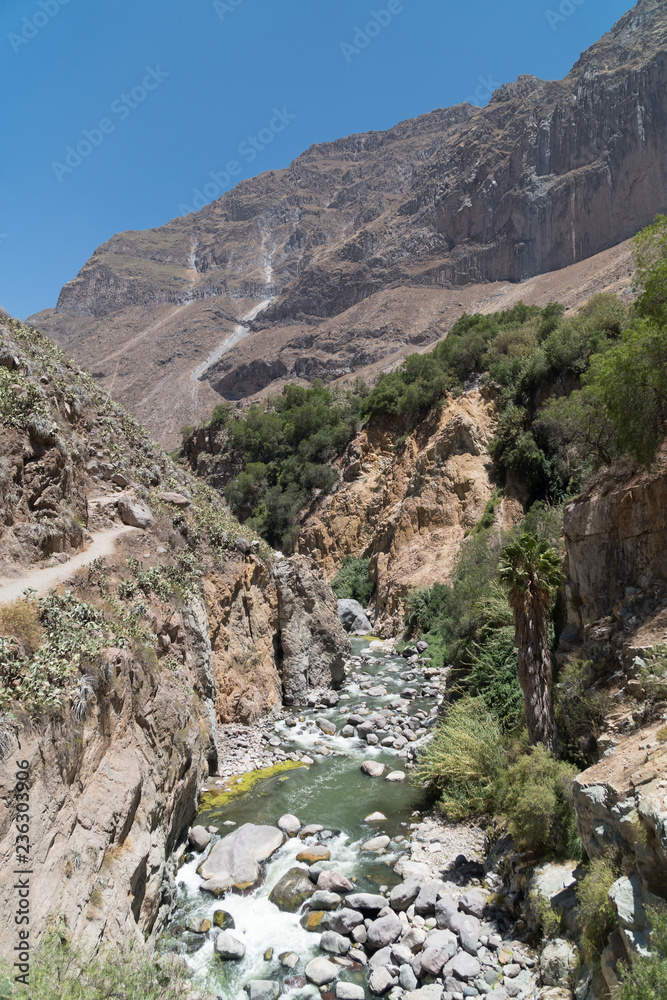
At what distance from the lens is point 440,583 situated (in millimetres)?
24547

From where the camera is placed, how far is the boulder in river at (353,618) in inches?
1069

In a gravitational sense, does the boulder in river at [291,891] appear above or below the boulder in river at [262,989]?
below

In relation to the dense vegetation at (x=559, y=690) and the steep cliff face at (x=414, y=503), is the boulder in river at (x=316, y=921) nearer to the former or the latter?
the dense vegetation at (x=559, y=690)

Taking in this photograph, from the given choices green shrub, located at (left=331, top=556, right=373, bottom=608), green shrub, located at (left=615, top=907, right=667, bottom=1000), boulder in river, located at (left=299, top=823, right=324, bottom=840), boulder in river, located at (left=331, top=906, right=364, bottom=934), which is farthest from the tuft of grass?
green shrub, located at (left=331, top=556, right=373, bottom=608)

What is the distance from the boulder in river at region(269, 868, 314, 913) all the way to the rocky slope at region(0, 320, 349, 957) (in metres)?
1.61

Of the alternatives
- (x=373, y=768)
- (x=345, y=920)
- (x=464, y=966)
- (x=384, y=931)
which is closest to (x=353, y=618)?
(x=373, y=768)

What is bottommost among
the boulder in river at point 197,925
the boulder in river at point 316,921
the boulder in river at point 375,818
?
the boulder in river at point 375,818

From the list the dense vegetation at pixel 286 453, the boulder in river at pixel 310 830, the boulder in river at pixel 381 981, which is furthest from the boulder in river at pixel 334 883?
the dense vegetation at pixel 286 453

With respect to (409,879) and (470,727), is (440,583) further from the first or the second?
(409,879)

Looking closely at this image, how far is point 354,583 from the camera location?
31000mm

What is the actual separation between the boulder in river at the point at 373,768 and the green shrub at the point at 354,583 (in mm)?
17302

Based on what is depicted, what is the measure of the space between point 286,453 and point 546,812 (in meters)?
38.9

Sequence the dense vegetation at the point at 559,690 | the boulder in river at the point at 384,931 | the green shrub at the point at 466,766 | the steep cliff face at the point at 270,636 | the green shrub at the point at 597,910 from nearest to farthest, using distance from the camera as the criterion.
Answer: the green shrub at the point at 597,910 → the dense vegetation at the point at 559,690 → the boulder in river at the point at 384,931 → the green shrub at the point at 466,766 → the steep cliff face at the point at 270,636

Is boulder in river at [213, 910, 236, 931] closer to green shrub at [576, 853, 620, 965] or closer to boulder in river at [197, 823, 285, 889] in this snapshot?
boulder in river at [197, 823, 285, 889]
